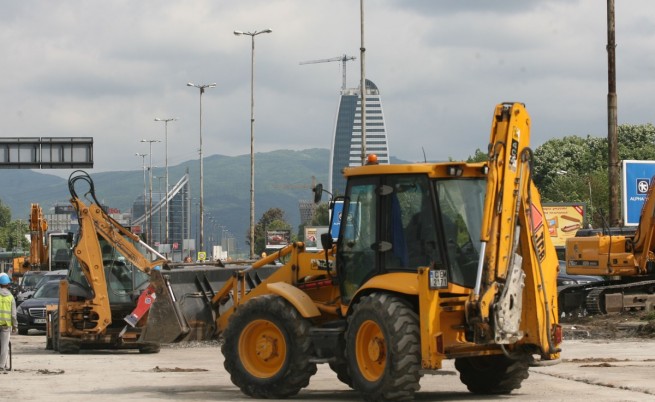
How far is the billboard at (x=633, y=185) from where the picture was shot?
4925 centimetres

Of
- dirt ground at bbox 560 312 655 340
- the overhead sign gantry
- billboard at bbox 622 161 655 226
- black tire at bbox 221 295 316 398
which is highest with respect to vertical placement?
the overhead sign gantry

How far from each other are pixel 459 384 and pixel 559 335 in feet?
9.91

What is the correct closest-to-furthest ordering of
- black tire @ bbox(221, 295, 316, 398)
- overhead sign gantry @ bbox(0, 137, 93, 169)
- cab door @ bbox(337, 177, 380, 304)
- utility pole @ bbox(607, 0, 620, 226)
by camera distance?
cab door @ bbox(337, 177, 380, 304), black tire @ bbox(221, 295, 316, 398), utility pole @ bbox(607, 0, 620, 226), overhead sign gantry @ bbox(0, 137, 93, 169)

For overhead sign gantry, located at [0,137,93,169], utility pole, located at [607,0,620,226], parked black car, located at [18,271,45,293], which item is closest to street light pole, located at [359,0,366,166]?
parked black car, located at [18,271,45,293]

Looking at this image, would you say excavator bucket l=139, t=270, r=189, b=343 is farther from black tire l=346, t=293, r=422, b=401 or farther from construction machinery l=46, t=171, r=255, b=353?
construction machinery l=46, t=171, r=255, b=353

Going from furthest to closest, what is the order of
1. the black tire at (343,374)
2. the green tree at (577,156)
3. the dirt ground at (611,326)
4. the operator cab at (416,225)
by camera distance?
1. the green tree at (577,156)
2. the dirt ground at (611,326)
3. the black tire at (343,374)
4. the operator cab at (416,225)

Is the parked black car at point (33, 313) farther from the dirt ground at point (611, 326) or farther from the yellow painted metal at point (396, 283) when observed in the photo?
the yellow painted metal at point (396, 283)

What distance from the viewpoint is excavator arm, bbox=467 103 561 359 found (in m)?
15.4

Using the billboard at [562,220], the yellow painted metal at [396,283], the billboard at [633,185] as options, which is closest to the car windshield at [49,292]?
the billboard at [633,185]

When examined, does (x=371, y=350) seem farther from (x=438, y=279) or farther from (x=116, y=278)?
(x=116, y=278)

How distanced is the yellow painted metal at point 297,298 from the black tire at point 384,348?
967 millimetres

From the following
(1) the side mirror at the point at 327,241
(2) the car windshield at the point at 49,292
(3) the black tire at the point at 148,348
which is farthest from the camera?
(2) the car windshield at the point at 49,292

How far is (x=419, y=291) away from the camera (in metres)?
15.6

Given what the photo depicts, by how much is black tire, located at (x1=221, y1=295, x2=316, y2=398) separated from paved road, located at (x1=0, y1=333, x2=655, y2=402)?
30cm
